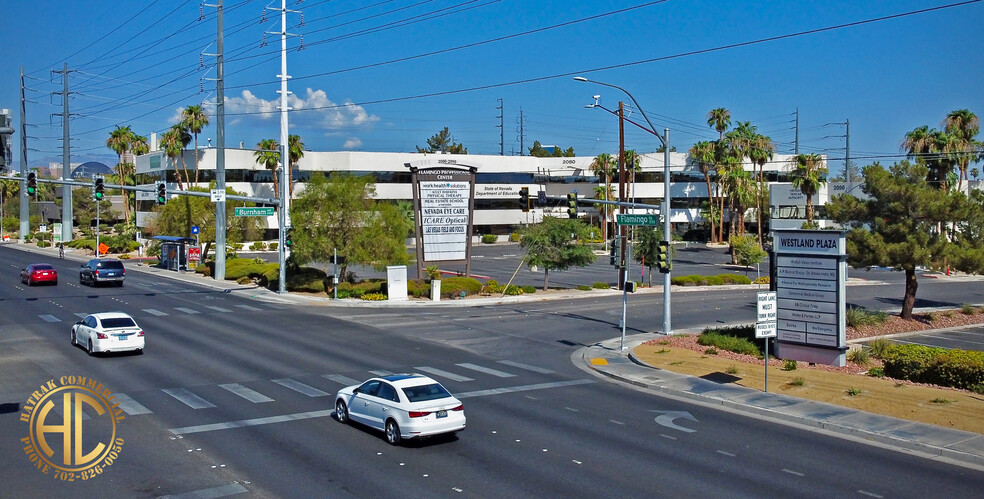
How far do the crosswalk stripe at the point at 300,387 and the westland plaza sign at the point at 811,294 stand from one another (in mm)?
17148

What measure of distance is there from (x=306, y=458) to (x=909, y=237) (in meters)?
32.3

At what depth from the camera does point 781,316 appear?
28.9 meters

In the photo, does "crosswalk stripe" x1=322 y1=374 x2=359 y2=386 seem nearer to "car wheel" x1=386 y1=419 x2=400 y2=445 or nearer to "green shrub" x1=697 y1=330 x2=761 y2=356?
"car wheel" x1=386 y1=419 x2=400 y2=445

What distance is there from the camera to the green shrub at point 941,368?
22281 mm

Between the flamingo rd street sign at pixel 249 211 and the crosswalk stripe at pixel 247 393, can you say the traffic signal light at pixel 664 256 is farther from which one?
the flamingo rd street sign at pixel 249 211

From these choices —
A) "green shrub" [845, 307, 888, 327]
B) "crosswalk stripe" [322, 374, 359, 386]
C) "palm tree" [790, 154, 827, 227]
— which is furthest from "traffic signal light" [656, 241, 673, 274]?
"palm tree" [790, 154, 827, 227]

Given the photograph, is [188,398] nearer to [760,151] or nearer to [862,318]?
[862,318]

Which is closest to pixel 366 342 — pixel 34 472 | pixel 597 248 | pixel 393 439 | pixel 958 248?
pixel 393 439

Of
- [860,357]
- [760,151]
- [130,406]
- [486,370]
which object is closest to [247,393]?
[130,406]

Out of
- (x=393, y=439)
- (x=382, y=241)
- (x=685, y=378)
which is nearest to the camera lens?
(x=393, y=439)

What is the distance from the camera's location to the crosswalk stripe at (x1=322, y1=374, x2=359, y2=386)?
2270 cm

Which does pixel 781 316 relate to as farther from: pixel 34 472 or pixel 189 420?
pixel 34 472

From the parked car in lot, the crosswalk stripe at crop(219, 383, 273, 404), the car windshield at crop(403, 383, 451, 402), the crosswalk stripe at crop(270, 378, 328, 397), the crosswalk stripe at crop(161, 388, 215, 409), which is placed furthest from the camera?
the parked car in lot

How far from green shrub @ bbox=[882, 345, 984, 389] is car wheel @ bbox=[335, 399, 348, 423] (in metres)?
17.3
